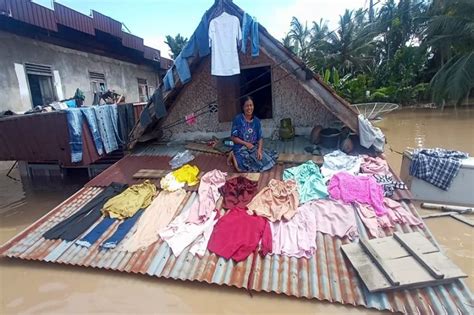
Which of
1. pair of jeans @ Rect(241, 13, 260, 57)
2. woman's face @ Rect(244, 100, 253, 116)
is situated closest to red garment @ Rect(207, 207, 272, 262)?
woman's face @ Rect(244, 100, 253, 116)

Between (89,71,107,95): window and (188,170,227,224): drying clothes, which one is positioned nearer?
(188,170,227,224): drying clothes

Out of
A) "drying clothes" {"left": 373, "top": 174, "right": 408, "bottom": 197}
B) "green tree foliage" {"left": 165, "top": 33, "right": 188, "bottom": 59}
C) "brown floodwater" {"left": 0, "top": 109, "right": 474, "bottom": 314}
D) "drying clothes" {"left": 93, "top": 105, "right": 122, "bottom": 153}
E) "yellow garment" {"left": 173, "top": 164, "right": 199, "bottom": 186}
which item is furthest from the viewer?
"green tree foliage" {"left": 165, "top": 33, "right": 188, "bottom": 59}

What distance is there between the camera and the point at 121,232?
371 cm

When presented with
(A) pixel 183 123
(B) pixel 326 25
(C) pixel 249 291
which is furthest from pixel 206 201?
(B) pixel 326 25

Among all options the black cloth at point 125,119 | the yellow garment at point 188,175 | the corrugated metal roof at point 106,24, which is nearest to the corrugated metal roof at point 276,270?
the yellow garment at point 188,175

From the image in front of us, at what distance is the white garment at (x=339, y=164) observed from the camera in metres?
4.52

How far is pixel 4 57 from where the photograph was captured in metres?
7.13

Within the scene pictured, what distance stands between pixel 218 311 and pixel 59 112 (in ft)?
15.5

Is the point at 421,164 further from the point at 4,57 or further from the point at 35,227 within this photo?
the point at 4,57

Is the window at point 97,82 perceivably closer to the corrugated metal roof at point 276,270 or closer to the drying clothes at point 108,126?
the drying clothes at point 108,126

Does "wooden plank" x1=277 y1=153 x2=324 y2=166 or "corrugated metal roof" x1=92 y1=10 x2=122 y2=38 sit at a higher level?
"corrugated metal roof" x1=92 y1=10 x2=122 y2=38

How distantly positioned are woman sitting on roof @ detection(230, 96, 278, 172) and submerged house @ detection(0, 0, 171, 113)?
20.1 ft

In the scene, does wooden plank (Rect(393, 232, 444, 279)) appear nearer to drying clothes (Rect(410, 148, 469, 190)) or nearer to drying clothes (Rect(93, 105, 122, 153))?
drying clothes (Rect(410, 148, 469, 190))

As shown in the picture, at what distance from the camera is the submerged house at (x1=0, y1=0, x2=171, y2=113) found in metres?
7.14
